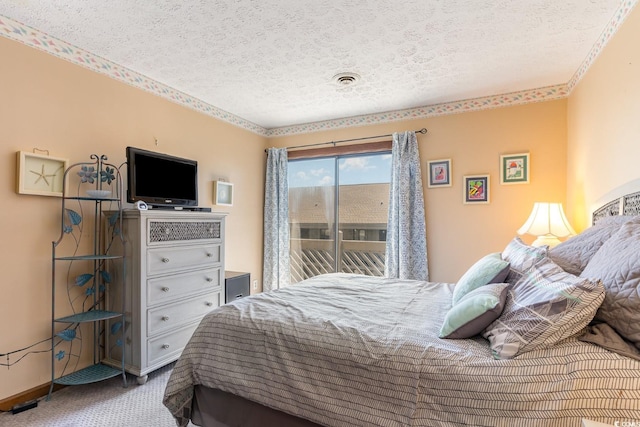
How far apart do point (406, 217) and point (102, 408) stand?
315 centimetres

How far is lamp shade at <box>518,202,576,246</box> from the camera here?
266 centimetres

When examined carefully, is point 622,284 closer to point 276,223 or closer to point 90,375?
point 90,375

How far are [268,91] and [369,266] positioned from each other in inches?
95.6

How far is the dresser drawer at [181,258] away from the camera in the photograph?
2.42 meters

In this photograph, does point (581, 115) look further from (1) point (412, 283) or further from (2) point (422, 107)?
(1) point (412, 283)

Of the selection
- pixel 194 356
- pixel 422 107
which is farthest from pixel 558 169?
pixel 194 356

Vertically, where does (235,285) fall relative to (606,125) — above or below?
below

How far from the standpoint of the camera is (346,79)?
2.92 metres

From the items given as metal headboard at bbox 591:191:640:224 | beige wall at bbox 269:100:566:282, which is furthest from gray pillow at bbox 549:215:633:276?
beige wall at bbox 269:100:566:282

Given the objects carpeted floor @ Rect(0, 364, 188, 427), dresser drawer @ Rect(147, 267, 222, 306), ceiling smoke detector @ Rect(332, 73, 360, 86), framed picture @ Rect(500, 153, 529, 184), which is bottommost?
carpeted floor @ Rect(0, 364, 188, 427)

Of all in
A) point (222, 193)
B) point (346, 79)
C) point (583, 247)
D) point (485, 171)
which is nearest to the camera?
point (583, 247)

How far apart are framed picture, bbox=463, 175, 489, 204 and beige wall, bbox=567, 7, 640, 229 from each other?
2.35ft

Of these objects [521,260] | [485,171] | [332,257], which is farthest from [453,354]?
[332,257]

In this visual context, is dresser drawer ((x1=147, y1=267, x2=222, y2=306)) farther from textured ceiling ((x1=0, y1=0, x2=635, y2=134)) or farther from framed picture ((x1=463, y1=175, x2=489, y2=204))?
framed picture ((x1=463, y1=175, x2=489, y2=204))
